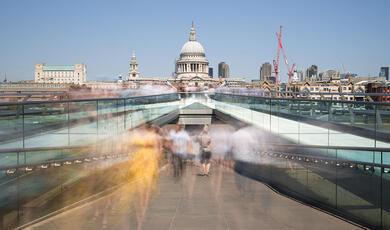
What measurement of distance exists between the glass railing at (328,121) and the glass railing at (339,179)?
22 cm

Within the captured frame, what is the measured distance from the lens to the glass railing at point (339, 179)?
8.66 m

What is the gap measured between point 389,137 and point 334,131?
2.05 m

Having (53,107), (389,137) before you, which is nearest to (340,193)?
(389,137)

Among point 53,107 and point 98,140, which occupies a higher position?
point 53,107

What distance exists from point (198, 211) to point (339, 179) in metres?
2.53

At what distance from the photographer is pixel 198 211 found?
32.0 ft

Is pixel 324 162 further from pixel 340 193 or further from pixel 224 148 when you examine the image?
pixel 224 148

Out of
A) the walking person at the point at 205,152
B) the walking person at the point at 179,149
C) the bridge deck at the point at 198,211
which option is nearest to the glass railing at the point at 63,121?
the bridge deck at the point at 198,211

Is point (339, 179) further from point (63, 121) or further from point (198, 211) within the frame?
point (63, 121)

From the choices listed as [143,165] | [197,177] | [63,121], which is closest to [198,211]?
[63,121]

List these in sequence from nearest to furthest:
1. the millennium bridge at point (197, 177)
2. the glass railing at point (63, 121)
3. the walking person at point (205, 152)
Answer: the millennium bridge at point (197, 177), the glass railing at point (63, 121), the walking person at point (205, 152)

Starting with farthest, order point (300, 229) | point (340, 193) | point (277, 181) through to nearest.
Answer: point (277, 181) → point (340, 193) → point (300, 229)

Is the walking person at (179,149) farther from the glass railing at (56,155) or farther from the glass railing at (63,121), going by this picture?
the glass railing at (56,155)

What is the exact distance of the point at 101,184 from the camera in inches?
448
